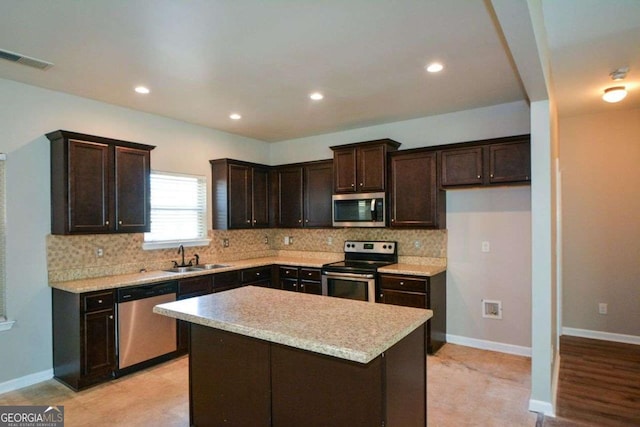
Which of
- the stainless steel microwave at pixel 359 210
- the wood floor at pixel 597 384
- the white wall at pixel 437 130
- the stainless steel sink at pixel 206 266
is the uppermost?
the white wall at pixel 437 130

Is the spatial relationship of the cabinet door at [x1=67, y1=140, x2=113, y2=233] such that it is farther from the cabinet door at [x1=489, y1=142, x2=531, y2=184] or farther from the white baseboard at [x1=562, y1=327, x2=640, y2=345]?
the white baseboard at [x1=562, y1=327, x2=640, y2=345]

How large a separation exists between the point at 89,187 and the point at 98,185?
0.09 meters

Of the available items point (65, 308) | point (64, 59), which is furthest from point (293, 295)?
point (64, 59)

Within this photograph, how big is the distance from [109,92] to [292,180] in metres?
2.62

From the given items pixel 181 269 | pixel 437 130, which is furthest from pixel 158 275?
pixel 437 130

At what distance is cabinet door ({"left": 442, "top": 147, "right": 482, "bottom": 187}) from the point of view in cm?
402

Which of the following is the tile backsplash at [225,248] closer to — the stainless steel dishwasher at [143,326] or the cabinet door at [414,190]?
the cabinet door at [414,190]

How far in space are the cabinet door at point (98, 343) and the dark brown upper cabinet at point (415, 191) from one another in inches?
128

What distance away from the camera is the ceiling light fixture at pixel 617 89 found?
10.6ft

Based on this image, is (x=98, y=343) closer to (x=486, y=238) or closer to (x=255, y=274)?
(x=255, y=274)

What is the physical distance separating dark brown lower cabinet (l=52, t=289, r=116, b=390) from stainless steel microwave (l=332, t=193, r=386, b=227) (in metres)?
2.82

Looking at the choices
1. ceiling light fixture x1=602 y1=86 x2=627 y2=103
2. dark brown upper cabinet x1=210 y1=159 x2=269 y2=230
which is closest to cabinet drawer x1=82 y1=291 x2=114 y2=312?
dark brown upper cabinet x1=210 y1=159 x2=269 y2=230

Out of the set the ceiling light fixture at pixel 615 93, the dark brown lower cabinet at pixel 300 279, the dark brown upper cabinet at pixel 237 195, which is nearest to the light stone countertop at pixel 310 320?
the dark brown lower cabinet at pixel 300 279

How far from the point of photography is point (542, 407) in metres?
2.87
